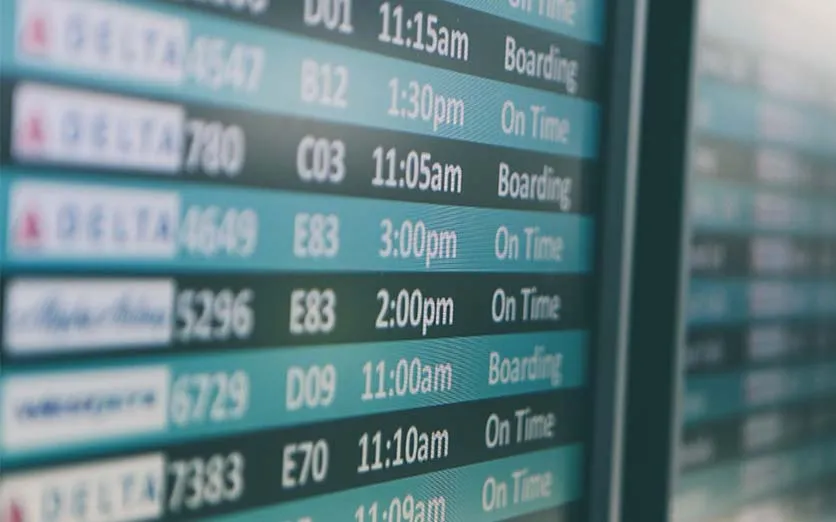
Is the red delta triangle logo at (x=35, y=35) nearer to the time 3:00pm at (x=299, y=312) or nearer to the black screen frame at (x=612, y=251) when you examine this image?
the time 3:00pm at (x=299, y=312)

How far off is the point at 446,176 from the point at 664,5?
54cm

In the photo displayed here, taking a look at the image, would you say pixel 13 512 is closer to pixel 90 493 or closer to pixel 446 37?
pixel 90 493

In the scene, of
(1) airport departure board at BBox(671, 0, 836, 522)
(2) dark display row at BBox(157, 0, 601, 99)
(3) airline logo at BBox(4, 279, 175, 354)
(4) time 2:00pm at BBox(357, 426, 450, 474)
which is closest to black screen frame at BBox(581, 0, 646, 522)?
(2) dark display row at BBox(157, 0, 601, 99)

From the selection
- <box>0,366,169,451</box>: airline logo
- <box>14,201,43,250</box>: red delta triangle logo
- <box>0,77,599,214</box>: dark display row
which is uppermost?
<box>0,77,599,214</box>: dark display row

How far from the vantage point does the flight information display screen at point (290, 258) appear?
0.93 meters

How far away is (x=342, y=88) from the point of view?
1.16 meters

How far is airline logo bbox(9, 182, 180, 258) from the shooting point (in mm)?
904

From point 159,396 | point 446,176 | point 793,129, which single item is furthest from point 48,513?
point 793,129

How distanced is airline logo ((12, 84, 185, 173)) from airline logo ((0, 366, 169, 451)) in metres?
0.15

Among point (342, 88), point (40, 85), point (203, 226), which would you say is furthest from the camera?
point (342, 88)

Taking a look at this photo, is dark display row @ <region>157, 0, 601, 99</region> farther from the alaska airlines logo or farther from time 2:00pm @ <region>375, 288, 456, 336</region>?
the alaska airlines logo

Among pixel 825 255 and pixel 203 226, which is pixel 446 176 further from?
pixel 825 255

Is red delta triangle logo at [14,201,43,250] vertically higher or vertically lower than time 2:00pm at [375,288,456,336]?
higher

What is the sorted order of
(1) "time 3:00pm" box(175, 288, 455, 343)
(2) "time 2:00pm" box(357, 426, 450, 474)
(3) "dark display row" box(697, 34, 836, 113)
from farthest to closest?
1. (3) "dark display row" box(697, 34, 836, 113)
2. (2) "time 2:00pm" box(357, 426, 450, 474)
3. (1) "time 3:00pm" box(175, 288, 455, 343)
